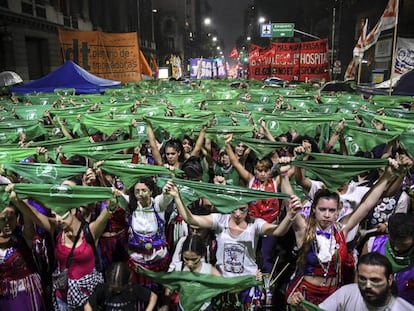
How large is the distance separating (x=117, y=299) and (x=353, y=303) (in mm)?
1954

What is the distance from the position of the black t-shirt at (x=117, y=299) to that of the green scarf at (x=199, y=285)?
29 centimetres

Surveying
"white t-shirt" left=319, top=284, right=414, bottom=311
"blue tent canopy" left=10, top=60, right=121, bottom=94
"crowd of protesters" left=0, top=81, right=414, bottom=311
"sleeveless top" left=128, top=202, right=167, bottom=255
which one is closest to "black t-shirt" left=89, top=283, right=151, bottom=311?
"crowd of protesters" left=0, top=81, right=414, bottom=311

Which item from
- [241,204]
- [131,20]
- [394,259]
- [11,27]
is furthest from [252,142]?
[131,20]

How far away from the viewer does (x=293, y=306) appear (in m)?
3.61

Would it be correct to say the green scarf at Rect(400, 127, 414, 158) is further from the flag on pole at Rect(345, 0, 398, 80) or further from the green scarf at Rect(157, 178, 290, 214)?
the flag on pole at Rect(345, 0, 398, 80)

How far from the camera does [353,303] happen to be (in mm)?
3152

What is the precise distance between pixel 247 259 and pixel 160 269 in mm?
944

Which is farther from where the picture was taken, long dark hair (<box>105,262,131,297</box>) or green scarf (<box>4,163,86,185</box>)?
green scarf (<box>4,163,86,185</box>)

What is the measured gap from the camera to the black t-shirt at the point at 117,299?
359cm

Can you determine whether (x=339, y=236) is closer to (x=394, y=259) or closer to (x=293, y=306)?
(x=394, y=259)

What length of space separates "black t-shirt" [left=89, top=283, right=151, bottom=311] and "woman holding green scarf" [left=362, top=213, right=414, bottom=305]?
88.2 inches

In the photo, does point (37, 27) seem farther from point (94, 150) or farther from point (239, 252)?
point (239, 252)

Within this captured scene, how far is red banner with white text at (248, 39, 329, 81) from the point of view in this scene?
68.7 ft

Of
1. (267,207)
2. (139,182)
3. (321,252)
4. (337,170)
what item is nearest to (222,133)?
(267,207)
